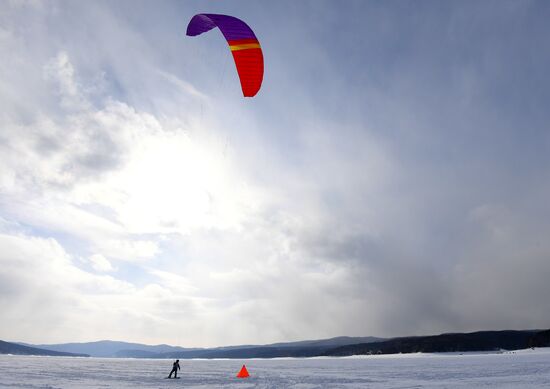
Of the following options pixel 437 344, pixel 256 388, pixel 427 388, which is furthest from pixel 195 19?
Result: pixel 437 344

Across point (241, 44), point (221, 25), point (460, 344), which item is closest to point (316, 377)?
point (241, 44)

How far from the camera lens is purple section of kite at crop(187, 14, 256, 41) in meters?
16.9

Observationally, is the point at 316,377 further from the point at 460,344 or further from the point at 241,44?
the point at 460,344

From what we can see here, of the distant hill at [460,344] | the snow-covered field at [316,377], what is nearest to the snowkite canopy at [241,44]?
the snow-covered field at [316,377]

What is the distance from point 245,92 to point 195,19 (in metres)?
3.77

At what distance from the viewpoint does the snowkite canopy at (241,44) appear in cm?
1698

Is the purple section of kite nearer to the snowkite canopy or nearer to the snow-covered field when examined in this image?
the snowkite canopy

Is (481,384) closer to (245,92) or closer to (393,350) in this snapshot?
(245,92)

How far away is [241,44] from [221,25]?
46.4 inches

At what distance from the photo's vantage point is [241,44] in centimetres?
1772

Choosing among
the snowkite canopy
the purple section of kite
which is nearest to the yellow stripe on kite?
the snowkite canopy

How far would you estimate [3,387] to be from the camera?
63.8 ft

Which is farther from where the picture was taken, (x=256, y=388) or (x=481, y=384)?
(x=256, y=388)

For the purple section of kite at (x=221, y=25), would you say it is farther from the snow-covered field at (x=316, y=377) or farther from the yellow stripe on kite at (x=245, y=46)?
the snow-covered field at (x=316, y=377)
